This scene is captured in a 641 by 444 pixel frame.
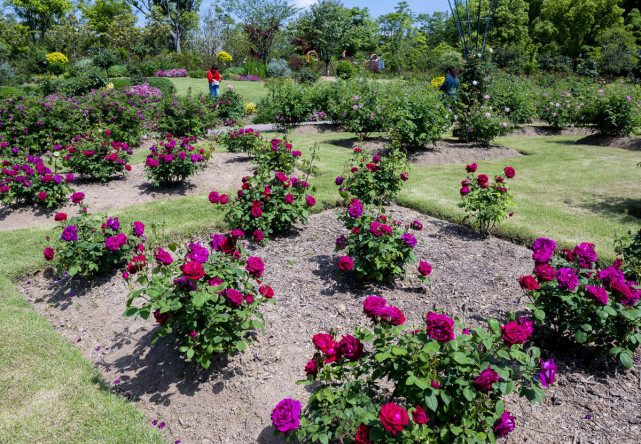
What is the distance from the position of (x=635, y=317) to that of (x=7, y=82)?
30.2 metres

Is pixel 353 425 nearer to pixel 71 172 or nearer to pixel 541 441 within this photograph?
pixel 541 441

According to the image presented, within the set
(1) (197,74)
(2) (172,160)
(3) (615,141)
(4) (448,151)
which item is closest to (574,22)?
(1) (197,74)

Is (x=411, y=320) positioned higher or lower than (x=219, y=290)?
lower

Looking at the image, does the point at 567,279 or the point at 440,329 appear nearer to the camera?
the point at 440,329

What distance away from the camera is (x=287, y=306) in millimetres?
3672

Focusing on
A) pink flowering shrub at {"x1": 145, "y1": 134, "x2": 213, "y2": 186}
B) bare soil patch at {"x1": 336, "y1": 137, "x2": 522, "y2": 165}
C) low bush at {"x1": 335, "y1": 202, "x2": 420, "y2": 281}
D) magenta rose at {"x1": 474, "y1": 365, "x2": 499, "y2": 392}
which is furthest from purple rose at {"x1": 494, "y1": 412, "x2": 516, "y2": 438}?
bare soil patch at {"x1": 336, "y1": 137, "x2": 522, "y2": 165}

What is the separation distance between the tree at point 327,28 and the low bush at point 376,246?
1329 inches

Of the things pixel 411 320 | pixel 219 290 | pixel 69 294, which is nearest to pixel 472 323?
pixel 411 320

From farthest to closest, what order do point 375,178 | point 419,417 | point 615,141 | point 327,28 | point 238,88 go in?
point 327,28
point 238,88
point 615,141
point 375,178
point 419,417

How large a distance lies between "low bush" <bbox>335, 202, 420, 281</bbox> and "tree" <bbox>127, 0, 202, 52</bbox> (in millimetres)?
40916

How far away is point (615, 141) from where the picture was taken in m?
10.8

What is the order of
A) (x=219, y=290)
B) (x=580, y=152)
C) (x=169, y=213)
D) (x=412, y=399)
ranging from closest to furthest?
(x=412, y=399) < (x=219, y=290) < (x=169, y=213) < (x=580, y=152)

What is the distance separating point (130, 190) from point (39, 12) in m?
53.4

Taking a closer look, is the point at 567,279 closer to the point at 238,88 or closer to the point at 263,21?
the point at 238,88
